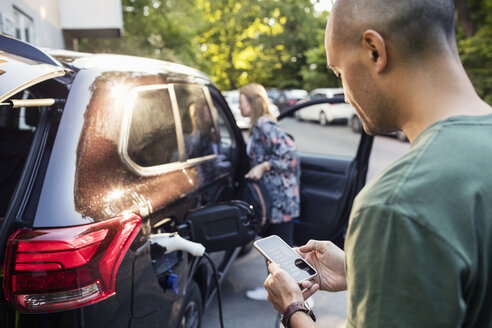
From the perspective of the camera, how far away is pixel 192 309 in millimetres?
2566

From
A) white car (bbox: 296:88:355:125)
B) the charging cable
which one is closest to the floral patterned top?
white car (bbox: 296:88:355:125)

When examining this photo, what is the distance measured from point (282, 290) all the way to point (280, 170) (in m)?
2.18

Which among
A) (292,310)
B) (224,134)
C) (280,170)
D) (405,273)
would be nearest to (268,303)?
(280,170)

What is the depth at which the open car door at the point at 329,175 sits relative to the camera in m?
3.40

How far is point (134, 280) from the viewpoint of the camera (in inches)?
69.5

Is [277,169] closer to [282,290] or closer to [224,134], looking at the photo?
[224,134]

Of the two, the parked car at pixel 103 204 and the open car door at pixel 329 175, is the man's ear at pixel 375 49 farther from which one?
the open car door at pixel 329 175

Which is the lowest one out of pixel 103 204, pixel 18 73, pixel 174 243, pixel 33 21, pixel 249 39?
pixel 174 243

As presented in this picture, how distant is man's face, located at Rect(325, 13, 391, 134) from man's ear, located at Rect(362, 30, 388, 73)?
2 cm

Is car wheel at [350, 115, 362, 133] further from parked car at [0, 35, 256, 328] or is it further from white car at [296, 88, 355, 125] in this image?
parked car at [0, 35, 256, 328]

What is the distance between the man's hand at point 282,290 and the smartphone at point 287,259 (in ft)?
0.31

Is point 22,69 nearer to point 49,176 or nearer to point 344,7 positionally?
point 49,176

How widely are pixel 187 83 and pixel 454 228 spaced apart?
7.78ft

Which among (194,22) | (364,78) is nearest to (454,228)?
(364,78)
